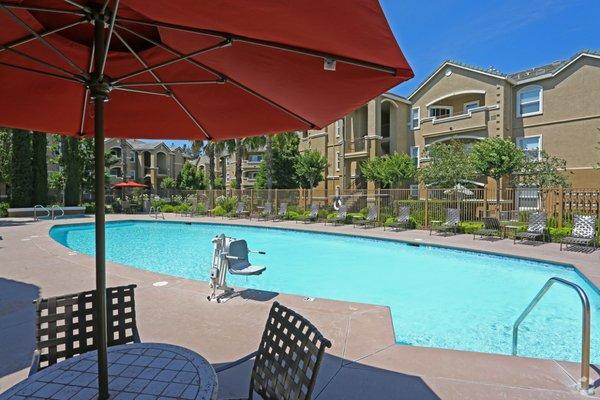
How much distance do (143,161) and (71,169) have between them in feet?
88.2

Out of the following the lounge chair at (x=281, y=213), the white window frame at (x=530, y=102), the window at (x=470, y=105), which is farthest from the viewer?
the window at (x=470, y=105)

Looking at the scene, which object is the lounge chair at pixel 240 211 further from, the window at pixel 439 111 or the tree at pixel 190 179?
the tree at pixel 190 179

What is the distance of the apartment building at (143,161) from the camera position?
4978cm

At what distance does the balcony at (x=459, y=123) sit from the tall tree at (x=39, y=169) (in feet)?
88.9

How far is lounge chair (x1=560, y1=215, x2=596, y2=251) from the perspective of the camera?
11.2m

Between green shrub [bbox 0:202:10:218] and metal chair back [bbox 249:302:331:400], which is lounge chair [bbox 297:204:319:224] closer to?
metal chair back [bbox 249:302:331:400]

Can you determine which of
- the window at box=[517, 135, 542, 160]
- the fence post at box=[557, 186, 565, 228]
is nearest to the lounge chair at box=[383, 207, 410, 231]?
the fence post at box=[557, 186, 565, 228]

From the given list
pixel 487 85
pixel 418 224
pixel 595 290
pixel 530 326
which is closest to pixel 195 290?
pixel 530 326

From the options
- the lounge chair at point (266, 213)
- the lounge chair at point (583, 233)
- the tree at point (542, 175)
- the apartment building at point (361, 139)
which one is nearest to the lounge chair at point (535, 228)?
the lounge chair at point (583, 233)

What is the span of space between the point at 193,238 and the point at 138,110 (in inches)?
561

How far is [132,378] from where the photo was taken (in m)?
2.03

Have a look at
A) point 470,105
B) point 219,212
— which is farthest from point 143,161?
point 470,105

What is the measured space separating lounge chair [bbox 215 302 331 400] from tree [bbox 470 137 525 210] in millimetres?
18879

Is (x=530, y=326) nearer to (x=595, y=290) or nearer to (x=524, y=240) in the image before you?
(x=595, y=290)
